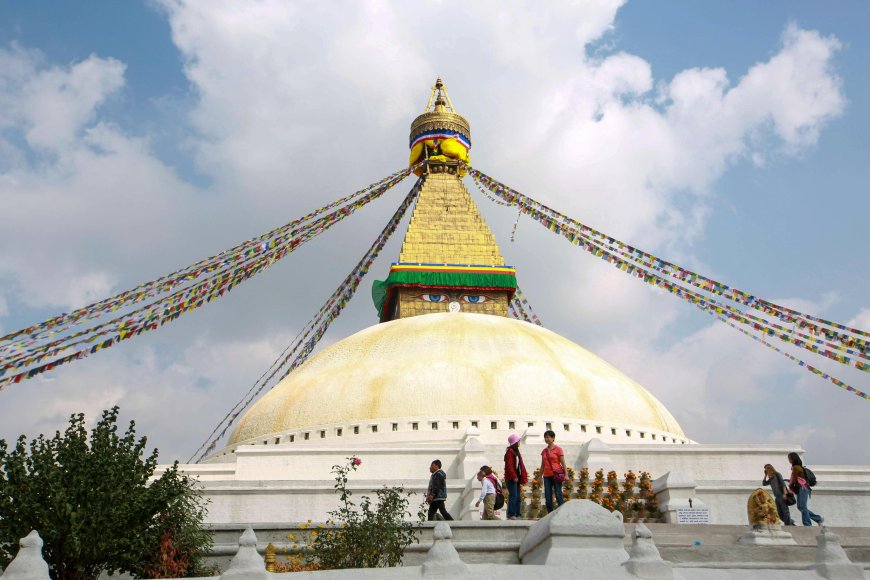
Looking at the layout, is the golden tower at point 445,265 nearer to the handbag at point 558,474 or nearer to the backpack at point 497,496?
the backpack at point 497,496

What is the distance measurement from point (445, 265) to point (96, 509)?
64.0ft

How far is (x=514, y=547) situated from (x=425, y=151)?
2470cm

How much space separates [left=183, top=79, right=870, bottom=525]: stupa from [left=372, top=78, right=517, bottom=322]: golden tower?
455cm

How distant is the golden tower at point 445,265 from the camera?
2603 cm

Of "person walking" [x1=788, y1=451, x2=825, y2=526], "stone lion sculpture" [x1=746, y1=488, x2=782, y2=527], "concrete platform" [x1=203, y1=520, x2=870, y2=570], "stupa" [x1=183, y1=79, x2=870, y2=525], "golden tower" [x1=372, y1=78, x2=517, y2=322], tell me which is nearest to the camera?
"concrete platform" [x1=203, y1=520, x2=870, y2=570]

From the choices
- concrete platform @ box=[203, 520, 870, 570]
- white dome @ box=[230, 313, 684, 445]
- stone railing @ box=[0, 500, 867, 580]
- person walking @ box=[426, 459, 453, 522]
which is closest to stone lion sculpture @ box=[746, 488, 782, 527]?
concrete platform @ box=[203, 520, 870, 570]

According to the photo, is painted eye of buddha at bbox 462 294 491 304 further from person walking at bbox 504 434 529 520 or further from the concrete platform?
the concrete platform

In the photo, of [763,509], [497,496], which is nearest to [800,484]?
[763,509]

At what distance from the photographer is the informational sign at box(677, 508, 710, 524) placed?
38.0 feet

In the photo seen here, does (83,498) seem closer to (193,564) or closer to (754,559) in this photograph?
(193,564)

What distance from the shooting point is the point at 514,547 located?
7824 mm

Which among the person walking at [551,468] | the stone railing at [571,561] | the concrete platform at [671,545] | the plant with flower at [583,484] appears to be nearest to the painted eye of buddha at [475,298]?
the plant with flower at [583,484]

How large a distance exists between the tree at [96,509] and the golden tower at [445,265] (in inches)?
701

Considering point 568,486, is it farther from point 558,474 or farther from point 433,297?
point 433,297
